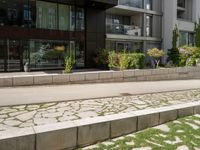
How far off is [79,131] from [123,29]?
70.7 feet

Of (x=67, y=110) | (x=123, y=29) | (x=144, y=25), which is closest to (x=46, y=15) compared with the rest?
(x=123, y=29)

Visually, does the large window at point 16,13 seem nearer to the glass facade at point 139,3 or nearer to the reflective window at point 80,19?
the reflective window at point 80,19

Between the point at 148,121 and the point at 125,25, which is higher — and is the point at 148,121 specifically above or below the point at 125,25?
below

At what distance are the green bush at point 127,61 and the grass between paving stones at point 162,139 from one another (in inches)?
352

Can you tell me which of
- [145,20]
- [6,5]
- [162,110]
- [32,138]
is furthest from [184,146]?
[145,20]

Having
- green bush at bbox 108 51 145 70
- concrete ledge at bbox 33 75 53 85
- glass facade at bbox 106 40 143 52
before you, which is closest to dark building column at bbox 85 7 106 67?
glass facade at bbox 106 40 143 52

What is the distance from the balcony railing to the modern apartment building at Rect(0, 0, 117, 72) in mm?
3130

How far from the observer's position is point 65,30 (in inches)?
765

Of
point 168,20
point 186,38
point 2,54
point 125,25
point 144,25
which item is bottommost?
point 2,54

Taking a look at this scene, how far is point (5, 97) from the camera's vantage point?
8.90m

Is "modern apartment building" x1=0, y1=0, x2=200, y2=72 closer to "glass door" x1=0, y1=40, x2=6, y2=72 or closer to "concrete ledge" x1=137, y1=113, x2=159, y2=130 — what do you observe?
"glass door" x1=0, y1=40, x2=6, y2=72

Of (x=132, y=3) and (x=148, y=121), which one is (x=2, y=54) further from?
(x=132, y=3)

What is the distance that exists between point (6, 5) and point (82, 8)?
622cm

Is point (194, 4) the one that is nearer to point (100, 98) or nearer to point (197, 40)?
point (197, 40)
